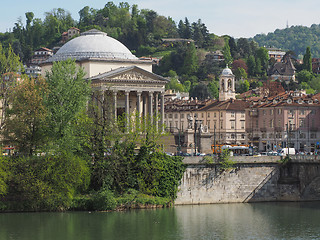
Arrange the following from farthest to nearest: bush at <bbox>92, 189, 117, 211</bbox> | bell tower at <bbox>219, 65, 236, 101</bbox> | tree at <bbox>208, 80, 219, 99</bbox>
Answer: tree at <bbox>208, 80, 219, 99</bbox> → bell tower at <bbox>219, 65, 236, 101</bbox> → bush at <bbox>92, 189, 117, 211</bbox>

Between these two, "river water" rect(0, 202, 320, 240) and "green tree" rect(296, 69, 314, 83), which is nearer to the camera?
"river water" rect(0, 202, 320, 240)

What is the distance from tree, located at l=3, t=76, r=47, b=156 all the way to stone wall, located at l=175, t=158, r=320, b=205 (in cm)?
1242

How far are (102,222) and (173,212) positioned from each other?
745cm

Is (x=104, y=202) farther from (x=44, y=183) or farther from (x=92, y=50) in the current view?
(x=92, y=50)

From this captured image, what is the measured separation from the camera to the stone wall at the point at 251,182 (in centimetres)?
6875

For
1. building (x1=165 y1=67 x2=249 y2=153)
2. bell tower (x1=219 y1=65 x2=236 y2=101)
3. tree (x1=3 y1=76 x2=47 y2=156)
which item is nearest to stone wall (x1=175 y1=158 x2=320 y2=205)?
tree (x1=3 y1=76 x2=47 y2=156)

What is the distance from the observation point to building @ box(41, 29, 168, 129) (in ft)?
309

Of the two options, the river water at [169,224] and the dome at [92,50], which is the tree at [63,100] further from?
the dome at [92,50]

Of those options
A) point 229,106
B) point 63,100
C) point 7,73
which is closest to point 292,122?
point 229,106

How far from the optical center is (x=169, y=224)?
58.1m

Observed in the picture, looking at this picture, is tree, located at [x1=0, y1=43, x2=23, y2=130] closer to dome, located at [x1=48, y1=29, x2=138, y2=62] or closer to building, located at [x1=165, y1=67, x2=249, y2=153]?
dome, located at [x1=48, y1=29, x2=138, y2=62]

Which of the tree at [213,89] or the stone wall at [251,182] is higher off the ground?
the tree at [213,89]

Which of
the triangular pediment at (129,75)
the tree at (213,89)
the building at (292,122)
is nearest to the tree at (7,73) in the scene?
the triangular pediment at (129,75)

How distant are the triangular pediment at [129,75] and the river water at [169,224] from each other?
99.0 feet
